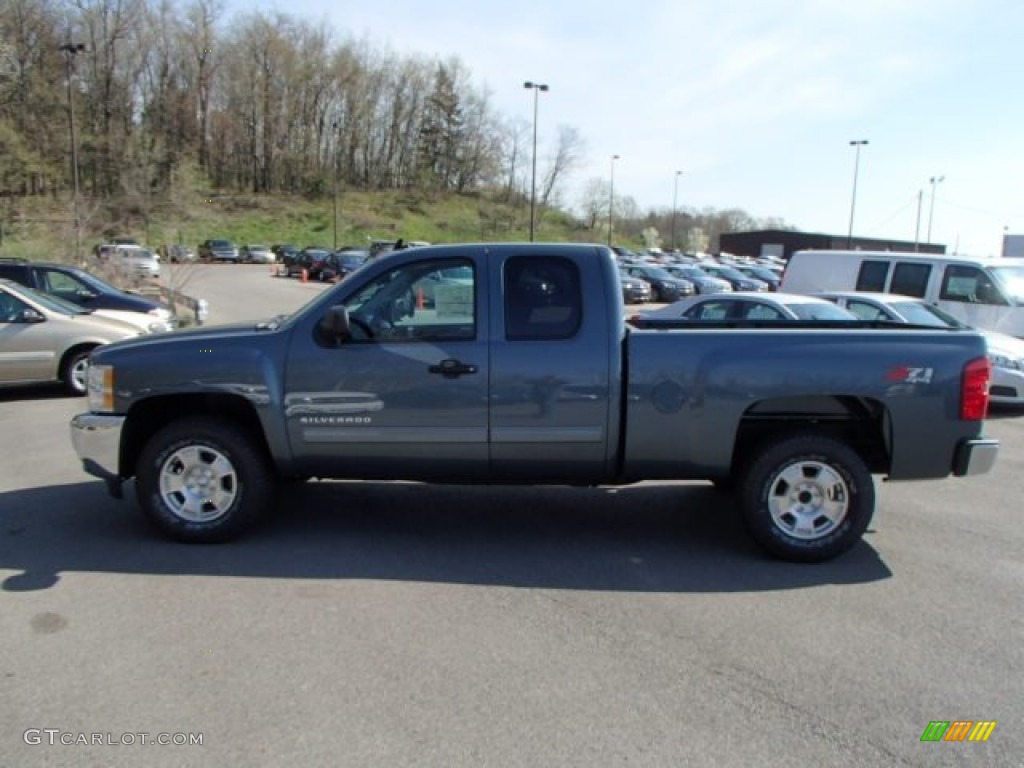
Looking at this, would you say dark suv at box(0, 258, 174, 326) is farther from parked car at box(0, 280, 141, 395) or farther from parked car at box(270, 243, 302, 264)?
parked car at box(270, 243, 302, 264)

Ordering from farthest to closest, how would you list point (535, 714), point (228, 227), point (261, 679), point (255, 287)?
1. point (228, 227)
2. point (255, 287)
3. point (261, 679)
4. point (535, 714)

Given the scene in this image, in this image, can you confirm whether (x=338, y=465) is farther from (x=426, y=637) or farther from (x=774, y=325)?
(x=774, y=325)

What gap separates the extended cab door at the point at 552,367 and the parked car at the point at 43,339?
7404 mm

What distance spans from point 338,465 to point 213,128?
9442 cm

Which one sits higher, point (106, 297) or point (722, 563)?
point (106, 297)

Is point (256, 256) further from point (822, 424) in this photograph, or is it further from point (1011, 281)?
point (822, 424)

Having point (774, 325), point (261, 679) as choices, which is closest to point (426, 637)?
point (261, 679)

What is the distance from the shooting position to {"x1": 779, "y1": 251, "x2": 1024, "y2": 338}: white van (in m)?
12.2

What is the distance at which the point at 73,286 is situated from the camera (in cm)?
1377

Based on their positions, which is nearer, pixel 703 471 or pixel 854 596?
pixel 854 596

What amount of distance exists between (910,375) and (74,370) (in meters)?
9.99

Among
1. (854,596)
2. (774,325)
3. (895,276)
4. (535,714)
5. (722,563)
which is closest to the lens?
(535,714)

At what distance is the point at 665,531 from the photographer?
529 centimetres

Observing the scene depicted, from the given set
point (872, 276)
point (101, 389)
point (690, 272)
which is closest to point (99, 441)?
point (101, 389)
